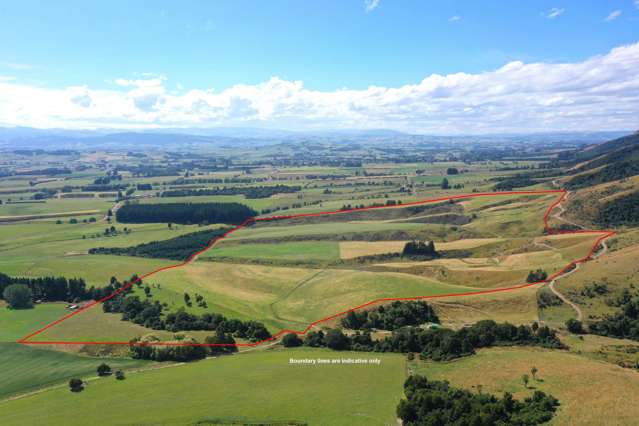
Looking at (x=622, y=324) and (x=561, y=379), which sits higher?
(x=622, y=324)

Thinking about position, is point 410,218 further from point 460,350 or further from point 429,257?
point 460,350

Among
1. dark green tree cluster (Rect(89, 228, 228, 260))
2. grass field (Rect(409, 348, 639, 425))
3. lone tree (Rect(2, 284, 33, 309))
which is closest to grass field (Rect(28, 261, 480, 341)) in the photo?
lone tree (Rect(2, 284, 33, 309))

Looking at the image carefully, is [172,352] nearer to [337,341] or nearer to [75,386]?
[75,386]

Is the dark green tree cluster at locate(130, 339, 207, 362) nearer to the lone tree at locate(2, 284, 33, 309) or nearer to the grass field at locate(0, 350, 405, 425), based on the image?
the grass field at locate(0, 350, 405, 425)

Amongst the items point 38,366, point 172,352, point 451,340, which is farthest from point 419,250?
point 38,366

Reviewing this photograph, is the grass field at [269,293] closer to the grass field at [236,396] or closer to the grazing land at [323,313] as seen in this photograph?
the grazing land at [323,313]

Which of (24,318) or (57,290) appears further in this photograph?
(57,290)

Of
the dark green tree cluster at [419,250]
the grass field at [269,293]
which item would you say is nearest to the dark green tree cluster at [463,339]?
the grass field at [269,293]
